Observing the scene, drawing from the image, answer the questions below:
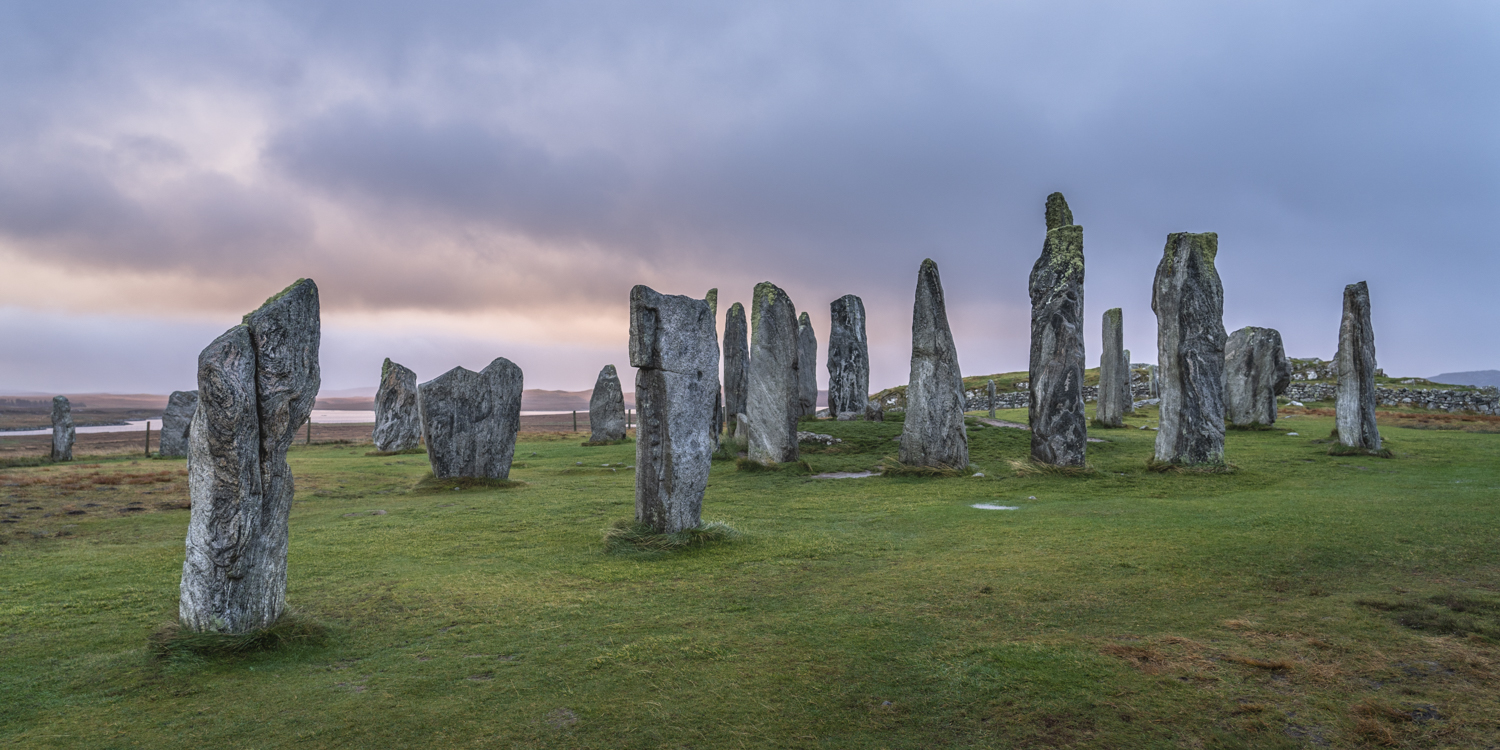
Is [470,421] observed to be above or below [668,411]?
below

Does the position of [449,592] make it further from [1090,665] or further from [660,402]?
[1090,665]

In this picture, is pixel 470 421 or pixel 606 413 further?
pixel 606 413

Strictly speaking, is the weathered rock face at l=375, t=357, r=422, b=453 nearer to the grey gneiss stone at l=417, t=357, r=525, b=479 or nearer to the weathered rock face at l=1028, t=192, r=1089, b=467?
the grey gneiss stone at l=417, t=357, r=525, b=479

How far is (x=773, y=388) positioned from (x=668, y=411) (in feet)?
24.1

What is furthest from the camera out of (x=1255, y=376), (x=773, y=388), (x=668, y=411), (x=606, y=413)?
(x=606, y=413)

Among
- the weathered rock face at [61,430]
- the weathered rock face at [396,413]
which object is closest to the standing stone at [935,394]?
the weathered rock face at [396,413]

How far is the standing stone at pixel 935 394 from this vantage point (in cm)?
1372

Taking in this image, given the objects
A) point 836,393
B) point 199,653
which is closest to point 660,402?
point 199,653

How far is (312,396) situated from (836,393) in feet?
70.4

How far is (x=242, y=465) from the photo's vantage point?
4777 mm

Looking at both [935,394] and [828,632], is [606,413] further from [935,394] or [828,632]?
[828,632]

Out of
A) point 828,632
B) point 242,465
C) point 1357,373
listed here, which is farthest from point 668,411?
point 1357,373

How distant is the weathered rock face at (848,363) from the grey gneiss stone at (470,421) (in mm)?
13392

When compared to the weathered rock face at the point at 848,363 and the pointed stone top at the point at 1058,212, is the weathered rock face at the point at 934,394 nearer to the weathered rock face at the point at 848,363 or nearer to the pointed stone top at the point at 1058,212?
the pointed stone top at the point at 1058,212
